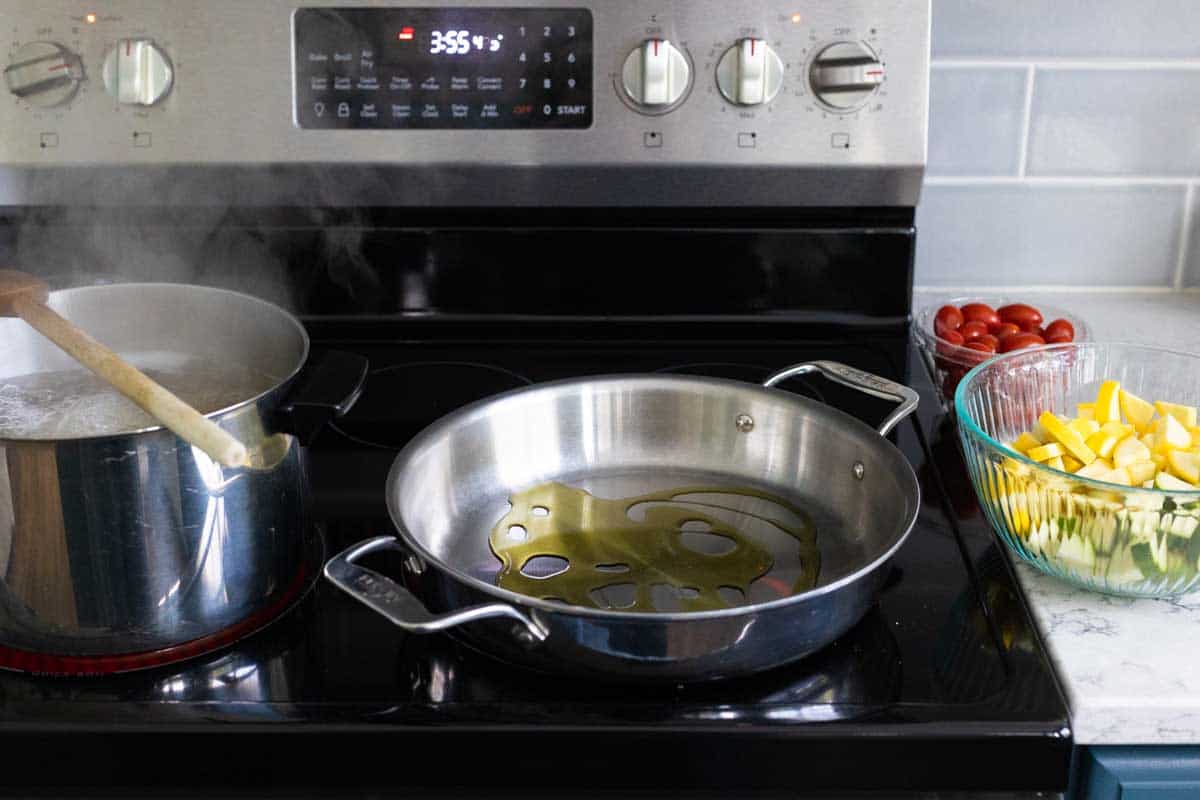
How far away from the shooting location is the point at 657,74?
979mm

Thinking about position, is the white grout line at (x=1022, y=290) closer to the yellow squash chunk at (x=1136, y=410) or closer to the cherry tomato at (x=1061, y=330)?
the cherry tomato at (x=1061, y=330)

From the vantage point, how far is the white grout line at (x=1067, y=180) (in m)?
1.20

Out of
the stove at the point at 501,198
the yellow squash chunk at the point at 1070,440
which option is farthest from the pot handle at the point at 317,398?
the yellow squash chunk at the point at 1070,440

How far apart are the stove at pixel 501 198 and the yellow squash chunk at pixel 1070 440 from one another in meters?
0.08

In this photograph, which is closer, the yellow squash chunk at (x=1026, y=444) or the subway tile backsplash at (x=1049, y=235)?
the yellow squash chunk at (x=1026, y=444)

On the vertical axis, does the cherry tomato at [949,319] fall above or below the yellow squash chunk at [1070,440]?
above

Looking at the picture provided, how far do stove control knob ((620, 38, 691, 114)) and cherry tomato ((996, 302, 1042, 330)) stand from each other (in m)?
0.35

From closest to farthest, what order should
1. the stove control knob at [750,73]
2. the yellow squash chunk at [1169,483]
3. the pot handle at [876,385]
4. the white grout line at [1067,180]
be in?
the yellow squash chunk at [1169,483], the pot handle at [876,385], the stove control knob at [750,73], the white grout line at [1067,180]

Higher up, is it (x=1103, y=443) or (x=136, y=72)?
(x=136, y=72)

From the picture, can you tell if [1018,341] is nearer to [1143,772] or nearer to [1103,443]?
[1103,443]

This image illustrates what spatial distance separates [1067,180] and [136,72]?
83 centimetres

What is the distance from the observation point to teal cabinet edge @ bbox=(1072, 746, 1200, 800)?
652 millimetres

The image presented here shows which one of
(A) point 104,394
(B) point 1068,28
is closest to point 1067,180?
(B) point 1068,28

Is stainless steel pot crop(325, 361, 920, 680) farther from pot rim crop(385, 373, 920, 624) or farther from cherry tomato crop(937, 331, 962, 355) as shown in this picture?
cherry tomato crop(937, 331, 962, 355)
